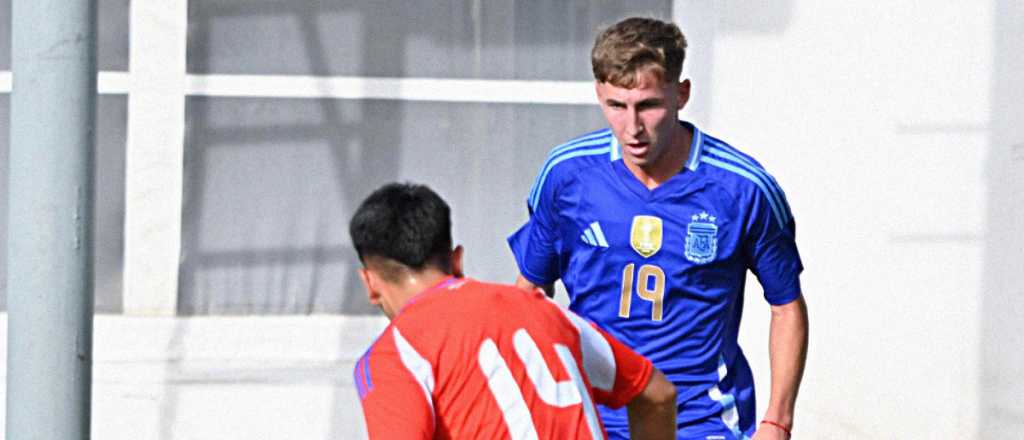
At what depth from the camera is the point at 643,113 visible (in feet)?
11.5

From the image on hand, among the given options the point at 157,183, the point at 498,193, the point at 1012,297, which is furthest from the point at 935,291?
the point at 157,183

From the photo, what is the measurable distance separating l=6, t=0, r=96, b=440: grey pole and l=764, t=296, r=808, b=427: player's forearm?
1621mm

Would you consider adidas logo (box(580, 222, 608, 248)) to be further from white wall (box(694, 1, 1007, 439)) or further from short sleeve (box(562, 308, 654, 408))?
white wall (box(694, 1, 1007, 439))

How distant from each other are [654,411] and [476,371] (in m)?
0.54

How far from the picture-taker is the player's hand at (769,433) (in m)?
3.63

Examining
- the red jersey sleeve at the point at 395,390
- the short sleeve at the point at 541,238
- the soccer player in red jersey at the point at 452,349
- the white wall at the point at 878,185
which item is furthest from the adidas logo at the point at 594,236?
the white wall at the point at 878,185

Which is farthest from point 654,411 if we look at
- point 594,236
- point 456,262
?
point 594,236

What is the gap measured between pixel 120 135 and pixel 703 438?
3.51m

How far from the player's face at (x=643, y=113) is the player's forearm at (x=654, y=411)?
691mm

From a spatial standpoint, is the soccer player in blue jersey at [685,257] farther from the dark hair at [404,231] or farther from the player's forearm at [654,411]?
the dark hair at [404,231]

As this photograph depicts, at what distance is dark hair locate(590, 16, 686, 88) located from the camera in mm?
3463

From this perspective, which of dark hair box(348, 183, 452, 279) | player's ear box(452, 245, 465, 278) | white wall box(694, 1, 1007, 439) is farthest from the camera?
white wall box(694, 1, 1007, 439)

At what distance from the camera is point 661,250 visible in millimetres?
3623

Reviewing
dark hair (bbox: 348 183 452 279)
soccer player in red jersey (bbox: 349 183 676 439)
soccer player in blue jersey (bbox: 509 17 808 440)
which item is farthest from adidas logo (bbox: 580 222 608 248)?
dark hair (bbox: 348 183 452 279)
